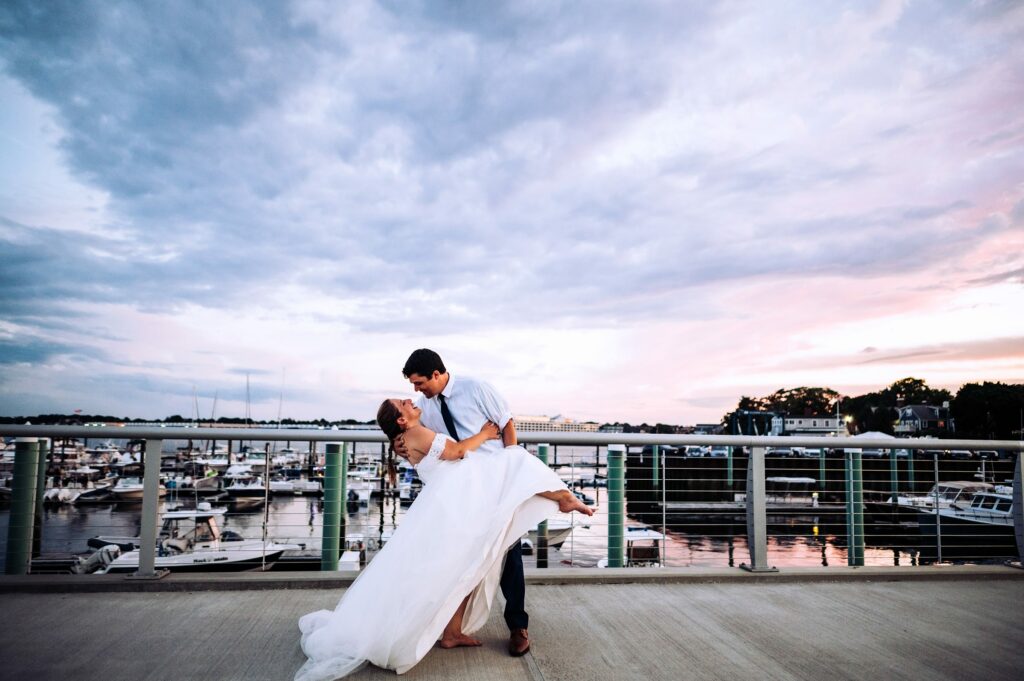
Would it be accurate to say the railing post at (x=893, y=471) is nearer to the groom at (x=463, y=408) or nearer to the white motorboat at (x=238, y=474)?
the groom at (x=463, y=408)

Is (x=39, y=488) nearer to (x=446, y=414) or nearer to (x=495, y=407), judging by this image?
(x=446, y=414)

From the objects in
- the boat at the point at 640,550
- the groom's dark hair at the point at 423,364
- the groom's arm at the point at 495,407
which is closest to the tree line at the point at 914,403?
the boat at the point at 640,550

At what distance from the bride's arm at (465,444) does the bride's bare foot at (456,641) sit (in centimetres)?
101

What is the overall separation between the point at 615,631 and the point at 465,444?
4.96 feet

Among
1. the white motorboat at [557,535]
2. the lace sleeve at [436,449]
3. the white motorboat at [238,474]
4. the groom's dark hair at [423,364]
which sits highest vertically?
the groom's dark hair at [423,364]

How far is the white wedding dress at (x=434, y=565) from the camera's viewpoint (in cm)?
279

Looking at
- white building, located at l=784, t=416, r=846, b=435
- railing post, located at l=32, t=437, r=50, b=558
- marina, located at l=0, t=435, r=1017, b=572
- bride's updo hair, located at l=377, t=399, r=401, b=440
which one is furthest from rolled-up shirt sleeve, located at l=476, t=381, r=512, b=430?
white building, located at l=784, t=416, r=846, b=435

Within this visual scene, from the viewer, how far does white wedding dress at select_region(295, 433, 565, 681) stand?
9.16ft

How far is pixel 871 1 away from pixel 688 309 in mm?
14211

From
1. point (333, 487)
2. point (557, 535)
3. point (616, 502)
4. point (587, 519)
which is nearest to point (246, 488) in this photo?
point (587, 519)

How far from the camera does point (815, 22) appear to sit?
30.3 feet

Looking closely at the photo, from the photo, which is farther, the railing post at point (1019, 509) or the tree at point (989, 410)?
the tree at point (989, 410)

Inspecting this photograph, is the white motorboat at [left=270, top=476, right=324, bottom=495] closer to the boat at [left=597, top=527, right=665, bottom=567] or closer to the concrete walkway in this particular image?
the boat at [left=597, top=527, right=665, bottom=567]

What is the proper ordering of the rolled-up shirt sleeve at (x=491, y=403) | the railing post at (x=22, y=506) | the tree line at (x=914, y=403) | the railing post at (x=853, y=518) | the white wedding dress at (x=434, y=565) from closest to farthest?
1. the white wedding dress at (x=434, y=565)
2. the rolled-up shirt sleeve at (x=491, y=403)
3. the railing post at (x=22, y=506)
4. the railing post at (x=853, y=518)
5. the tree line at (x=914, y=403)
